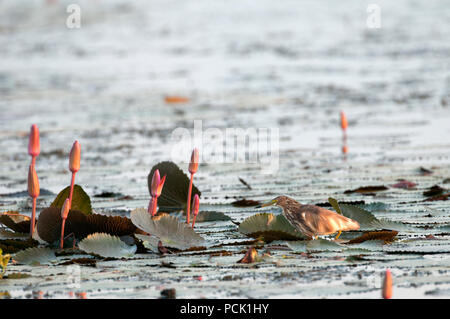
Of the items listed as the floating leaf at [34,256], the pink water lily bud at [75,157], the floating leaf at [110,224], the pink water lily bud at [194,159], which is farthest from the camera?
the floating leaf at [110,224]

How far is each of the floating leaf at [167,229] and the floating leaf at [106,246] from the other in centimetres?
10

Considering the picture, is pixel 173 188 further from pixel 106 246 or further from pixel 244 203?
pixel 106 246

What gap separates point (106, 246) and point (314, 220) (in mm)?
790

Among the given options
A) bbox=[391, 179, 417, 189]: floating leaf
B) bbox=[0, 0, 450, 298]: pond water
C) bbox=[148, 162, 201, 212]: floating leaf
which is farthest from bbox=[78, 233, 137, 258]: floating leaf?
bbox=[391, 179, 417, 189]: floating leaf

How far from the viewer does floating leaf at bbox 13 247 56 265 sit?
130 inches

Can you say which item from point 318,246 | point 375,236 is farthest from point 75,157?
point 375,236

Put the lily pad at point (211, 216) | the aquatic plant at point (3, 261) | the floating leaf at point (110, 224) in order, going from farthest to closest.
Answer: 1. the lily pad at point (211, 216)
2. the floating leaf at point (110, 224)
3. the aquatic plant at point (3, 261)

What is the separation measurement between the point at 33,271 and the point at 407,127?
517cm

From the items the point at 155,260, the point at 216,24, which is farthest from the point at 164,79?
the point at 155,260

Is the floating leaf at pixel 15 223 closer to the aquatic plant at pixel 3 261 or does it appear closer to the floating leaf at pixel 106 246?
the floating leaf at pixel 106 246

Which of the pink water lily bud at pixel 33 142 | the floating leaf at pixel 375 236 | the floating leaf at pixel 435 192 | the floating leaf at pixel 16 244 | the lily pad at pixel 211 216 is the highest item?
the pink water lily bud at pixel 33 142

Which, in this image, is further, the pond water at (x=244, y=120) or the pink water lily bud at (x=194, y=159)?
the pink water lily bud at (x=194, y=159)

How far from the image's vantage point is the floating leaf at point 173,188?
13.5ft

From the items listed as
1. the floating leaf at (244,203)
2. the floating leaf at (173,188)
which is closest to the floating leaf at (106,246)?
the floating leaf at (173,188)
